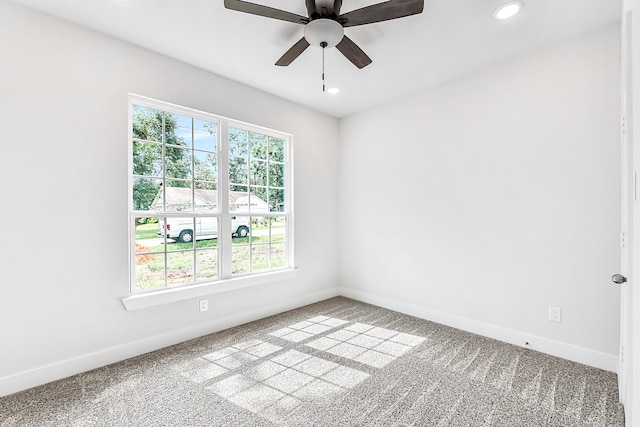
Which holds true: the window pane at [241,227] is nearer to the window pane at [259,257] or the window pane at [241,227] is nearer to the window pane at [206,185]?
the window pane at [259,257]

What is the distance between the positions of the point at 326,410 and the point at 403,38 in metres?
2.87

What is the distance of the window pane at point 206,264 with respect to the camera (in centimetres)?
312

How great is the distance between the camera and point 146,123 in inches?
110

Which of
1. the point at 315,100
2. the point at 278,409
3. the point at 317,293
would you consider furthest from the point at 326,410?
the point at 315,100

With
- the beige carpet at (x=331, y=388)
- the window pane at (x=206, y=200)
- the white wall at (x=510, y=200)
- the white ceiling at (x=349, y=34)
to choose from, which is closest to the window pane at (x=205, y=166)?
the window pane at (x=206, y=200)

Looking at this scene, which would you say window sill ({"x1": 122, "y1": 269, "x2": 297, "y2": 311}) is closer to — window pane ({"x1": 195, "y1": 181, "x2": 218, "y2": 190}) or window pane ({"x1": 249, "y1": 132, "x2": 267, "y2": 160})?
window pane ({"x1": 195, "y1": 181, "x2": 218, "y2": 190})

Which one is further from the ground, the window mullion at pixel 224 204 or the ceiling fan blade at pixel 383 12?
the ceiling fan blade at pixel 383 12

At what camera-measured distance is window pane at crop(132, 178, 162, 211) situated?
273 centimetres

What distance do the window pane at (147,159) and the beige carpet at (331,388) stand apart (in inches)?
65.0

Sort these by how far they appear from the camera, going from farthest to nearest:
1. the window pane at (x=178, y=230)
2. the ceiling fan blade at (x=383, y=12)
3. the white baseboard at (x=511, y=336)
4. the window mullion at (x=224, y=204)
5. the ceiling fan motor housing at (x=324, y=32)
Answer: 1. the window mullion at (x=224, y=204)
2. the window pane at (x=178, y=230)
3. the white baseboard at (x=511, y=336)
4. the ceiling fan motor housing at (x=324, y=32)
5. the ceiling fan blade at (x=383, y=12)

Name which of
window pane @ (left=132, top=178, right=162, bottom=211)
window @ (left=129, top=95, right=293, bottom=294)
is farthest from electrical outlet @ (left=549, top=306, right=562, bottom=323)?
window pane @ (left=132, top=178, right=162, bottom=211)

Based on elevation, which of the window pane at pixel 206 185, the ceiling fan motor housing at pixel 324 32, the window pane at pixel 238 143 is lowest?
the window pane at pixel 206 185

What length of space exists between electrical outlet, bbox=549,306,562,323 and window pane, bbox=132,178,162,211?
3.69 m

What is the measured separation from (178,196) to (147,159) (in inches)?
17.0
